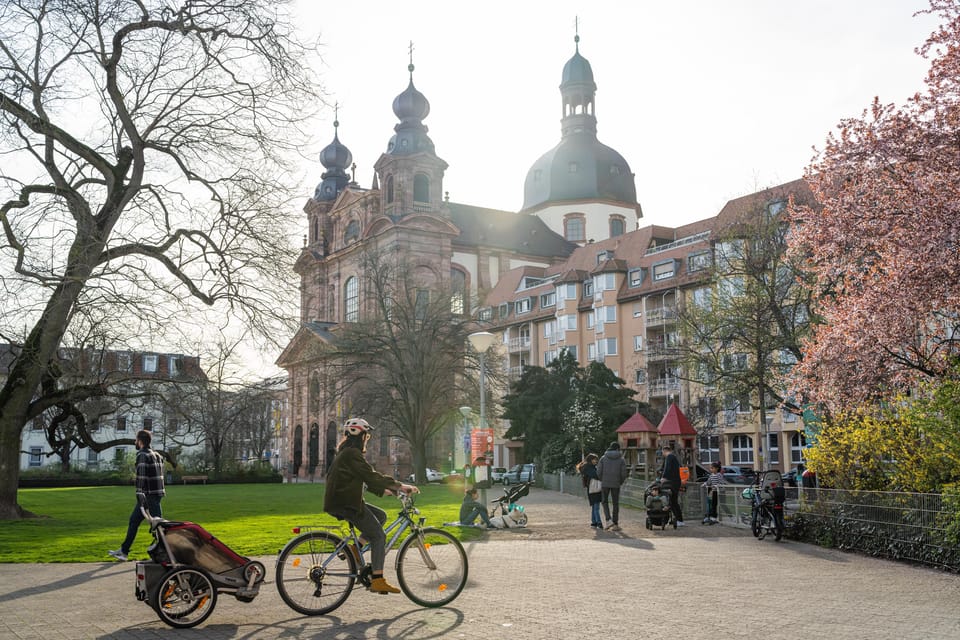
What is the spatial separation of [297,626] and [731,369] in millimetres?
27650

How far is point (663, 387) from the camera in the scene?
59.5 metres

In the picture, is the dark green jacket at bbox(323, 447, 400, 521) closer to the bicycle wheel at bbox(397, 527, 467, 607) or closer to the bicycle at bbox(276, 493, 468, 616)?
the bicycle at bbox(276, 493, 468, 616)

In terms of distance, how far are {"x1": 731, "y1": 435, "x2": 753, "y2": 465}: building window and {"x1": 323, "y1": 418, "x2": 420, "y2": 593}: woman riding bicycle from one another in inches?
1945

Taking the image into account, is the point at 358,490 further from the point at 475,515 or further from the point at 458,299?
the point at 458,299

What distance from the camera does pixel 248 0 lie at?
59.8ft

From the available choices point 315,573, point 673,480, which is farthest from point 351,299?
point 315,573

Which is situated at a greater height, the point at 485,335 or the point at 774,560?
the point at 485,335

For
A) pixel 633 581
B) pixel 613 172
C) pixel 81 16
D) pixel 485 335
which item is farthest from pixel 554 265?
pixel 633 581

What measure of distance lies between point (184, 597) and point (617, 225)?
80.5 m

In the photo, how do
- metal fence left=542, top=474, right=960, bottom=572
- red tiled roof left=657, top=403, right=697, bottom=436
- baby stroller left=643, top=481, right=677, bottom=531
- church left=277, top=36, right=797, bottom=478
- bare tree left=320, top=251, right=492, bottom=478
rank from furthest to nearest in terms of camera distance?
church left=277, top=36, right=797, bottom=478 < bare tree left=320, top=251, right=492, bottom=478 < red tiled roof left=657, top=403, right=697, bottom=436 < baby stroller left=643, top=481, right=677, bottom=531 < metal fence left=542, top=474, right=960, bottom=572

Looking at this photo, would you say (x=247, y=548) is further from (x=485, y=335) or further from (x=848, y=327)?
(x=848, y=327)

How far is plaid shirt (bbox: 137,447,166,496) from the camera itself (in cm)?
1234

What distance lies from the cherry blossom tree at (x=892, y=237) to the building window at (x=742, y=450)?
35713mm

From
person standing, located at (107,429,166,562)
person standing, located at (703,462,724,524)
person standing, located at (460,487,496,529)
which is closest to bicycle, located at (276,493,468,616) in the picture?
person standing, located at (107,429,166,562)
